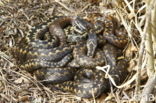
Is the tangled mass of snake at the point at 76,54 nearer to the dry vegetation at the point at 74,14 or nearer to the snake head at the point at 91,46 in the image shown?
the snake head at the point at 91,46

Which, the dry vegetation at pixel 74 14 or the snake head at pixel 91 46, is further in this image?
the snake head at pixel 91 46

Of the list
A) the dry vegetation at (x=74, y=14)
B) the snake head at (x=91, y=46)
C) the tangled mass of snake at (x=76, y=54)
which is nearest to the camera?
the dry vegetation at (x=74, y=14)

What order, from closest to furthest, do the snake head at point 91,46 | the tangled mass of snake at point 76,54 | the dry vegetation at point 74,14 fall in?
the dry vegetation at point 74,14
the tangled mass of snake at point 76,54
the snake head at point 91,46

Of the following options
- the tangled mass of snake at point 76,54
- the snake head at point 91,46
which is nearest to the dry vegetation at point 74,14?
the tangled mass of snake at point 76,54

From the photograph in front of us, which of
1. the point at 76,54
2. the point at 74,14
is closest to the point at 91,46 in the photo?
the point at 76,54

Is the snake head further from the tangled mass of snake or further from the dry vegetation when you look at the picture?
the dry vegetation

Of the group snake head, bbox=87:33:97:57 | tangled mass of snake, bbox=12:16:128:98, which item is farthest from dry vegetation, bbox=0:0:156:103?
snake head, bbox=87:33:97:57

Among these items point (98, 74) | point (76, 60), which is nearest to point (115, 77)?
point (98, 74)
